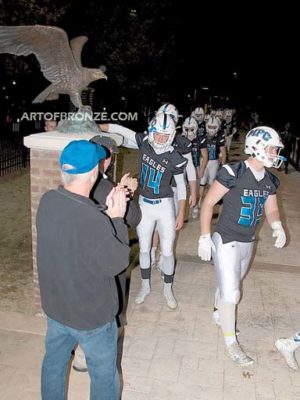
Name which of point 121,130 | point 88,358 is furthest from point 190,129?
point 88,358

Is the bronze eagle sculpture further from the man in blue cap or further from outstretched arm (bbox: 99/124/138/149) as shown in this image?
the man in blue cap

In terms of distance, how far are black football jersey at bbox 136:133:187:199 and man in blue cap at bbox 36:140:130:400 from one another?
218 cm

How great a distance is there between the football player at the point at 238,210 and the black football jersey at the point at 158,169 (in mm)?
974

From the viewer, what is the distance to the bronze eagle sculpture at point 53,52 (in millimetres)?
4371

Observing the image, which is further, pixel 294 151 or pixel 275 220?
pixel 294 151

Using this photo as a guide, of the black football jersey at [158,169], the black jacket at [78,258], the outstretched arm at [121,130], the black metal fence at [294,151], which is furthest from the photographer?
the black metal fence at [294,151]

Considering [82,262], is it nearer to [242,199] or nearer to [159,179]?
[242,199]

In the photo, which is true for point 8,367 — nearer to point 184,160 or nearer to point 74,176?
point 74,176

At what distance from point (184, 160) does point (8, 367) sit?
275 cm

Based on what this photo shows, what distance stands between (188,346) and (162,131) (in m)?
2.26

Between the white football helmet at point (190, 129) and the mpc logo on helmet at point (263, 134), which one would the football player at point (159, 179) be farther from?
the white football helmet at point (190, 129)

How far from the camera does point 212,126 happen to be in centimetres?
900

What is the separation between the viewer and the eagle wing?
4352 millimetres

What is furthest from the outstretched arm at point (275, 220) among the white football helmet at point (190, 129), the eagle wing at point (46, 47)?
the white football helmet at point (190, 129)
